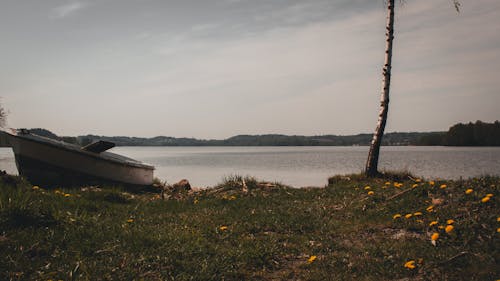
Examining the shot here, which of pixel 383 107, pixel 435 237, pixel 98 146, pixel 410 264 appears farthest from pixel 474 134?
pixel 410 264

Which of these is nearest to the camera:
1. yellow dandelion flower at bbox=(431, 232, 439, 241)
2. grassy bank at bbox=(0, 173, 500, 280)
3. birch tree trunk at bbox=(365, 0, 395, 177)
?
grassy bank at bbox=(0, 173, 500, 280)

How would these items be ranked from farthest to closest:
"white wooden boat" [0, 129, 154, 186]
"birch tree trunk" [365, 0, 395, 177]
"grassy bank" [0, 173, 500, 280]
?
1. "white wooden boat" [0, 129, 154, 186]
2. "birch tree trunk" [365, 0, 395, 177]
3. "grassy bank" [0, 173, 500, 280]

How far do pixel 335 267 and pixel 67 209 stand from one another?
6244mm

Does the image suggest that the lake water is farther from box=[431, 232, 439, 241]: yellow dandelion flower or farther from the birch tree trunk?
box=[431, 232, 439, 241]: yellow dandelion flower

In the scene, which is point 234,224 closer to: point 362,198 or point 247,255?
point 247,255

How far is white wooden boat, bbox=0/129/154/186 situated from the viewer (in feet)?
51.3

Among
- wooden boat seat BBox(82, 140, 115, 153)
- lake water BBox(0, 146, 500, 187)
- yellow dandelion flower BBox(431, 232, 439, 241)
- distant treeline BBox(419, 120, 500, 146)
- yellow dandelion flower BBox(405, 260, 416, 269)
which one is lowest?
lake water BBox(0, 146, 500, 187)

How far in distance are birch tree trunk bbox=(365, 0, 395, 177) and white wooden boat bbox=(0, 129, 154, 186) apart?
1191 cm

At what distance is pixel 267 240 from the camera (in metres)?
7.27

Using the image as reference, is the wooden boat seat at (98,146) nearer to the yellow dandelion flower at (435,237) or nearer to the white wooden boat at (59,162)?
the white wooden boat at (59,162)

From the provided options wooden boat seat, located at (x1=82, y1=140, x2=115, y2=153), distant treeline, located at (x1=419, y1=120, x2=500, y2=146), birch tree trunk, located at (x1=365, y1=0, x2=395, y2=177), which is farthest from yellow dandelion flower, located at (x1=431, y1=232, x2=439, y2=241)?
distant treeline, located at (x1=419, y1=120, x2=500, y2=146)

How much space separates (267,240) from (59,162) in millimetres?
12686

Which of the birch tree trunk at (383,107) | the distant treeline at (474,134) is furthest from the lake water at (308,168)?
the distant treeline at (474,134)

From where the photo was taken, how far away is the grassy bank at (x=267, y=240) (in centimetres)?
534
